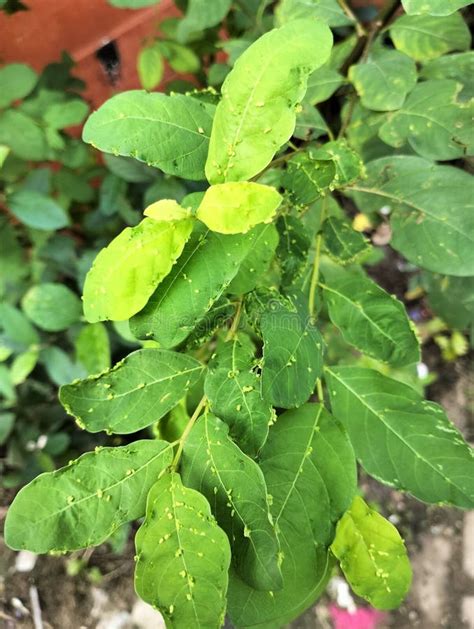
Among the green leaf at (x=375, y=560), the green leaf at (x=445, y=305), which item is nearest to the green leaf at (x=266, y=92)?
the green leaf at (x=375, y=560)

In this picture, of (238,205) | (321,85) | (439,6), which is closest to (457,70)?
(321,85)

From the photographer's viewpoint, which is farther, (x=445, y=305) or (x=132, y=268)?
(x=445, y=305)

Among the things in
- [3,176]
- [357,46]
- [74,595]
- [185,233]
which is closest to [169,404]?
[185,233]

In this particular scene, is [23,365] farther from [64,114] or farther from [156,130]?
[156,130]

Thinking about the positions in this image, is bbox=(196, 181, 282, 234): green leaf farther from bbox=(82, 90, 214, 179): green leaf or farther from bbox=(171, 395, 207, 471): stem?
bbox=(171, 395, 207, 471): stem

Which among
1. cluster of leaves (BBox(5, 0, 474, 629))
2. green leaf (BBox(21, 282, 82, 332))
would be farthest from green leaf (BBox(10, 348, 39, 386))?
cluster of leaves (BBox(5, 0, 474, 629))

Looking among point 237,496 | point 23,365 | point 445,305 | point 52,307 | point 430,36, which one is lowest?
point 445,305

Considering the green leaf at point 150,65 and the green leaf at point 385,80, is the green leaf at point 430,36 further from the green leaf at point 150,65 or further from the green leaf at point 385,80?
the green leaf at point 150,65
